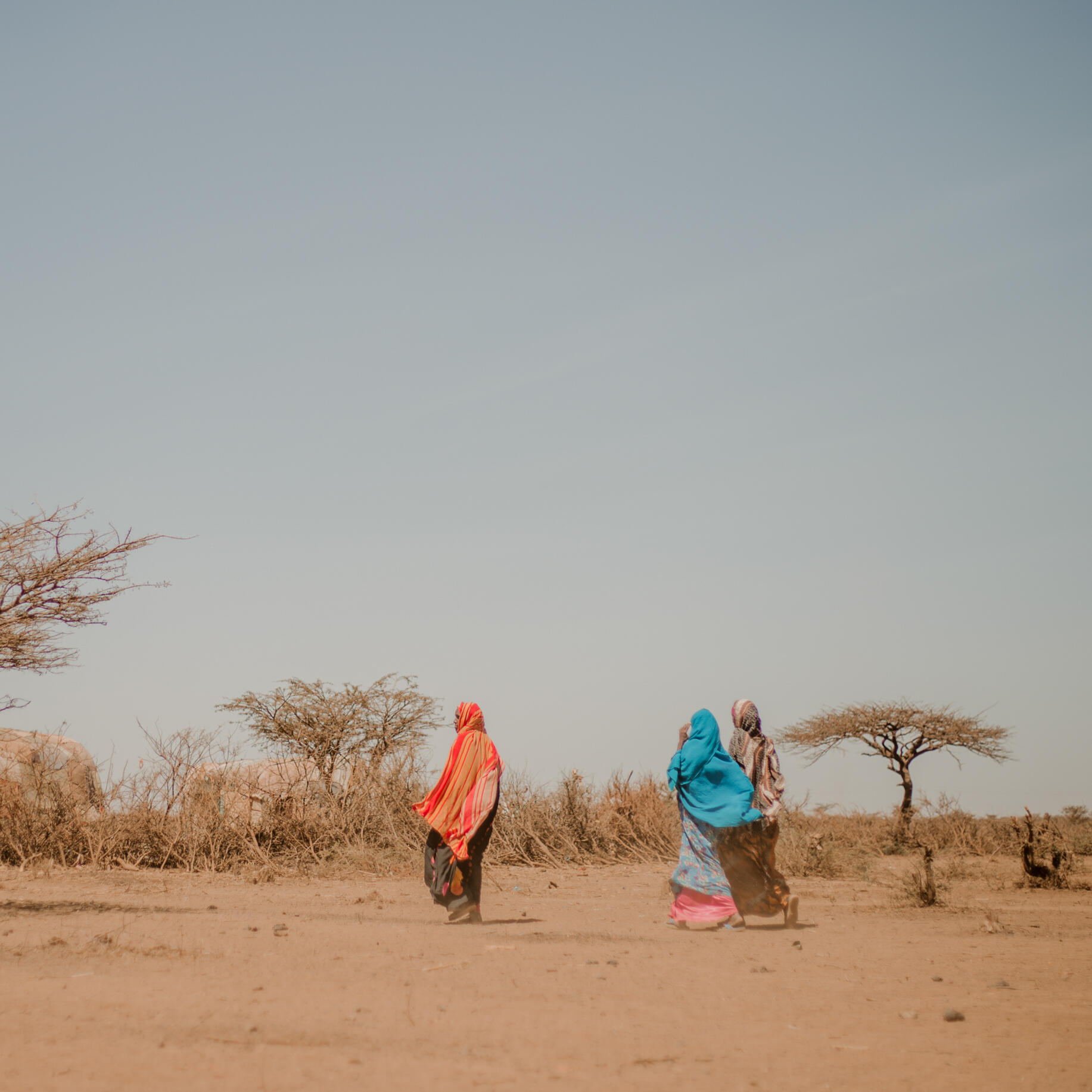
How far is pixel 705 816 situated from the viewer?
838cm

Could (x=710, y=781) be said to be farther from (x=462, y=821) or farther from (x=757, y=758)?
(x=462, y=821)

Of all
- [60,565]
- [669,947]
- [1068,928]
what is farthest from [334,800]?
[1068,928]

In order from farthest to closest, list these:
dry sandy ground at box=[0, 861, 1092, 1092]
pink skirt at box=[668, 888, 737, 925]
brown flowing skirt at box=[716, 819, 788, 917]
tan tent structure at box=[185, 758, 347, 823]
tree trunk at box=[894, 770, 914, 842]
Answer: tree trunk at box=[894, 770, 914, 842], tan tent structure at box=[185, 758, 347, 823], brown flowing skirt at box=[716, 819, 788, 917], pink skirt at box=[668, 888, 737, 925], dry sandy ground at box=[0, 861, 1092, 1092]

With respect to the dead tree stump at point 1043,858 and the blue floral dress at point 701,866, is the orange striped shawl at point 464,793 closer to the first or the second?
the blue floral dress at point 701,866

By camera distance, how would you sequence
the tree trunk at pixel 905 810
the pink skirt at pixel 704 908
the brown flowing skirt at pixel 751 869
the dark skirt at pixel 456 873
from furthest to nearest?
1. the tree trunk at pixel 905 810
2. the dark skirt at pixel 456 873
3. the brown flowing skirt at pixel 751 869
4. the pink skirt at pixel 704 908

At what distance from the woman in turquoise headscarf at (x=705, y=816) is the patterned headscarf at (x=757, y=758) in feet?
0.29

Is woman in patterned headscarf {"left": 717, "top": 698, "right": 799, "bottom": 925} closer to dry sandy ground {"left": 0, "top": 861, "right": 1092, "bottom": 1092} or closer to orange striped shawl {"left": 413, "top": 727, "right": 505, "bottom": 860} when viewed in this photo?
dry sandy ground {"left": 0, "top": 861, "right": 1092, "bottom": 1092}

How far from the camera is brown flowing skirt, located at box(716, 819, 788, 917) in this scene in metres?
8.25

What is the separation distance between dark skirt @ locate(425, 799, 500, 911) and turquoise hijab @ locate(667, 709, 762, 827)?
66.8 inches

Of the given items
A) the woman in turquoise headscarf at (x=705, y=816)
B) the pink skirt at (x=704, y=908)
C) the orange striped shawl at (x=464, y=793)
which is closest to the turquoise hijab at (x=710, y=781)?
the woman in turquoise headscarf at (x=705, y=816)

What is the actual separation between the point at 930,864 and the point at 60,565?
856 centimetres

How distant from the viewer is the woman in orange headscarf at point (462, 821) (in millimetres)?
8469

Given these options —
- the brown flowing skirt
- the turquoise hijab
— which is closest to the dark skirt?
the turquoise hijab

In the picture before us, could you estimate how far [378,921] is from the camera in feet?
27.5
